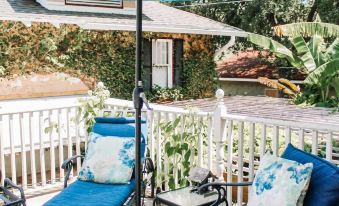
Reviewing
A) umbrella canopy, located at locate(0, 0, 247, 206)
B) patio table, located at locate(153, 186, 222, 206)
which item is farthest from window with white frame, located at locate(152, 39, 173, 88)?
patio table, located at locate(153, 186, 222, 206)

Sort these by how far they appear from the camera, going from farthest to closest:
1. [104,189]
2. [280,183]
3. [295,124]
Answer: [104,189] → [295,124] → [280,183]

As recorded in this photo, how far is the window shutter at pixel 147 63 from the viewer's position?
1248 centimetres

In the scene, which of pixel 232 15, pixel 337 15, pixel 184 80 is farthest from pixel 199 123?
pixel 232 15

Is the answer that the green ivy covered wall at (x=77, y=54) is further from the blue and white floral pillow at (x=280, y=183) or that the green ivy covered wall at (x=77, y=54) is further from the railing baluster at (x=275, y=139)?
the blue and white floral pillow at (x=280, y=183)

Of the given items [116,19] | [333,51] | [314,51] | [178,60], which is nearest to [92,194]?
[116,19]

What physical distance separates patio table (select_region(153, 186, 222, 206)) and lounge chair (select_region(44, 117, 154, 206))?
1.62 feet

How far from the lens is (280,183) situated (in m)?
3.09

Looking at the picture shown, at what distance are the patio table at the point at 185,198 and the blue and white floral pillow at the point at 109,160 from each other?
82 cm

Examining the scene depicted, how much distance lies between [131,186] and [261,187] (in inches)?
64.9

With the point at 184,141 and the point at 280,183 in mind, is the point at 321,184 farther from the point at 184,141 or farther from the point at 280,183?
the point at 184,141

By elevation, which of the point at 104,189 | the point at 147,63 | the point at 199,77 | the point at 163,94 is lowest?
the point at 163,94

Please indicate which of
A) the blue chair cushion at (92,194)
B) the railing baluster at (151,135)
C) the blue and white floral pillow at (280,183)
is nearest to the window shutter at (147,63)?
the railing baluster at (151,135)

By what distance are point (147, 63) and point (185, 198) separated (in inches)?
356

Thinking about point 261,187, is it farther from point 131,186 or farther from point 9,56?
point 9,56
